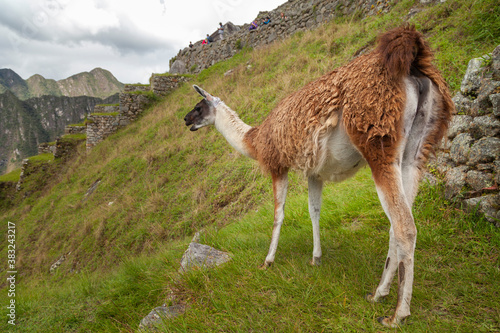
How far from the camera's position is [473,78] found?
2.74m

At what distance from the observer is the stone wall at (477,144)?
2357 mm

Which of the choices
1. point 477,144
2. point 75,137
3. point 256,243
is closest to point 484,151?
point 477,144

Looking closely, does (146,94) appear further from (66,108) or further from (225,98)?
(66,108)

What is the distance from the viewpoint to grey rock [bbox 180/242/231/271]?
9.08 ft

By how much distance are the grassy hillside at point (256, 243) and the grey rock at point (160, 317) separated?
3.8 inches

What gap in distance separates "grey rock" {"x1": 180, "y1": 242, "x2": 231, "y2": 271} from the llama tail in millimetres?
2279

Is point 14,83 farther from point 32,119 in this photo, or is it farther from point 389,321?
point 389,321

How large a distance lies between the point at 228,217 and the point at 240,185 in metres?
0.93

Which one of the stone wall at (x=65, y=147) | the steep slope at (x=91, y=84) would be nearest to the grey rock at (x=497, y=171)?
the stone wall at (x=65, y=147)

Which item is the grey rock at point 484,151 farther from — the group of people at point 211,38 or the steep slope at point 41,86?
the steep slope at point 41,86

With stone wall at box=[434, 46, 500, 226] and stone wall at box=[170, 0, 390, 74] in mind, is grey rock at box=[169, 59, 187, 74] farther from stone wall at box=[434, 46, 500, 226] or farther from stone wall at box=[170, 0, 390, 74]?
stone wall at box=[434, 46, 500, 226]

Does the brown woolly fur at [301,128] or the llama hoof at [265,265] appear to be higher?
the brown woolly fur at [301,128]

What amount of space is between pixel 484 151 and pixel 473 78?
2.73 feet

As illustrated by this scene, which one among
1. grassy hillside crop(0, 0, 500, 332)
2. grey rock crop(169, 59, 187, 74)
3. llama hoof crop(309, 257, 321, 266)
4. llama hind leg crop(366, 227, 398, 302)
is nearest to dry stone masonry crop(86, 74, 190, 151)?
grey rock crop(169, 59, 187, 74)
